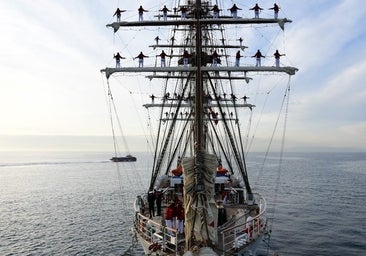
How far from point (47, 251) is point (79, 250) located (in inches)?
112

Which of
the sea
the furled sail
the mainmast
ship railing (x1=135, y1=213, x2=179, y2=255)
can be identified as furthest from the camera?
the sea

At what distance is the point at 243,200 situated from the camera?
2538cm

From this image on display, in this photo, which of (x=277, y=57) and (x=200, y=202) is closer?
(x=200, y=202)

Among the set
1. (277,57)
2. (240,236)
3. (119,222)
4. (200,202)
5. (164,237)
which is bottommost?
(119,222)

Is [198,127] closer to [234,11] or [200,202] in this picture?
[200,202]

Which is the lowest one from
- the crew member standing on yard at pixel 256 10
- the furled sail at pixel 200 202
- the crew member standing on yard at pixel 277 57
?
the furled sail at pixel 200 202

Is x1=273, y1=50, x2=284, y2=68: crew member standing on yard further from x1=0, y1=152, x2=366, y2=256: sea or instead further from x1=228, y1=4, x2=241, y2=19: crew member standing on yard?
x1=0, y1=152, x2=366, y2=256: sea

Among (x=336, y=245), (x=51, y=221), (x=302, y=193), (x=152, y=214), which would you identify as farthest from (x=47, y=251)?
(x=302, y=193)

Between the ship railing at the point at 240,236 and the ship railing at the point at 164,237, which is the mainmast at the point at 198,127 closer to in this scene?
the ship railing at the point at 164,237

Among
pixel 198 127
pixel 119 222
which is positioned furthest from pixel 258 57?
pixel 119 222

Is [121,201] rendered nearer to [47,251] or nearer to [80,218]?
[80,218]

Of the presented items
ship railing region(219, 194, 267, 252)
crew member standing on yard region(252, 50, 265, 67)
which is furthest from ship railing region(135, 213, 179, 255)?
crew member standing on yard region(252, 50, 265, 67)

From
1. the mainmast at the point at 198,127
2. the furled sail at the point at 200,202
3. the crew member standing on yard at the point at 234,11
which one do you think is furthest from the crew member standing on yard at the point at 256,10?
the furled sail at the point at 200,202

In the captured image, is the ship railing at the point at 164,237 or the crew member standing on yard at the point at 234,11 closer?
the ship railing at the point at 164,237
